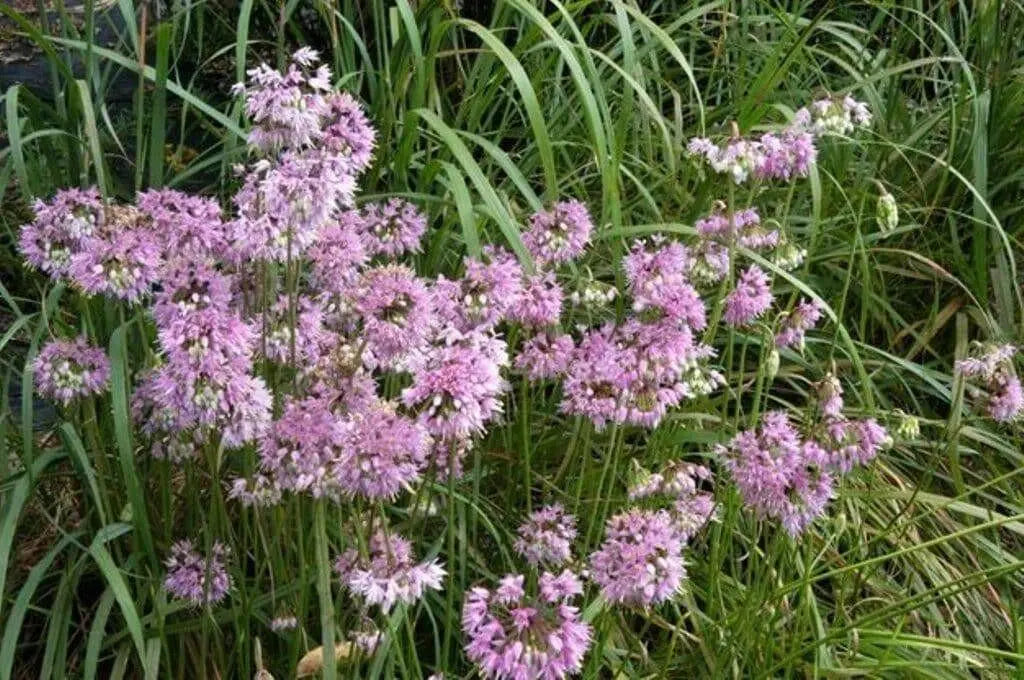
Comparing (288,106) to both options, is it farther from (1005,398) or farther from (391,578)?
(1005,398)

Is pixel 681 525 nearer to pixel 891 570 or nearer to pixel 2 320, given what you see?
pixel 891 570

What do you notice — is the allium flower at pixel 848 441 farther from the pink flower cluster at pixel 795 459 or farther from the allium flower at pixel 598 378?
the allium flower at pixel 598 378

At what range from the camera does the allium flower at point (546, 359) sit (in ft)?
6.77

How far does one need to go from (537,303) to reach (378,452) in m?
0.56

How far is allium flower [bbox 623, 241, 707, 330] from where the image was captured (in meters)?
1.90

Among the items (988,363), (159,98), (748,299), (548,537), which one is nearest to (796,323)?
(748,299)

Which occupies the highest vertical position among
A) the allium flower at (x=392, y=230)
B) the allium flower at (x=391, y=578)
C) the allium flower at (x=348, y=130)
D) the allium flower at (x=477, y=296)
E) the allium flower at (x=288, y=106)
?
the allium flower at (x=288, y=106)

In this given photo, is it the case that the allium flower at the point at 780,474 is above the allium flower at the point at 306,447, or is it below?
below

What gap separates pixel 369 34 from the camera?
12.8ft

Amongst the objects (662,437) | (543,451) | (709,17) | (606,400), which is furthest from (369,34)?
(606,400)

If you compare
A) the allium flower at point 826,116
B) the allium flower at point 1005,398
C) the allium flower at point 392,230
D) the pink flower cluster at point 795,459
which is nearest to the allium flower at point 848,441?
the pink flower cluster at point 795,459

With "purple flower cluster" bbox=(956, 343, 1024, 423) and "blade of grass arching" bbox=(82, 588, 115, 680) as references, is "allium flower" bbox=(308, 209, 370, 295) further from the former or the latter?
"purple flower cluster" bbox=(956, 343, 1024, 423)

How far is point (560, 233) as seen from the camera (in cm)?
213

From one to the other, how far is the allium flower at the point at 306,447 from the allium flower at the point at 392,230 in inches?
20.5
